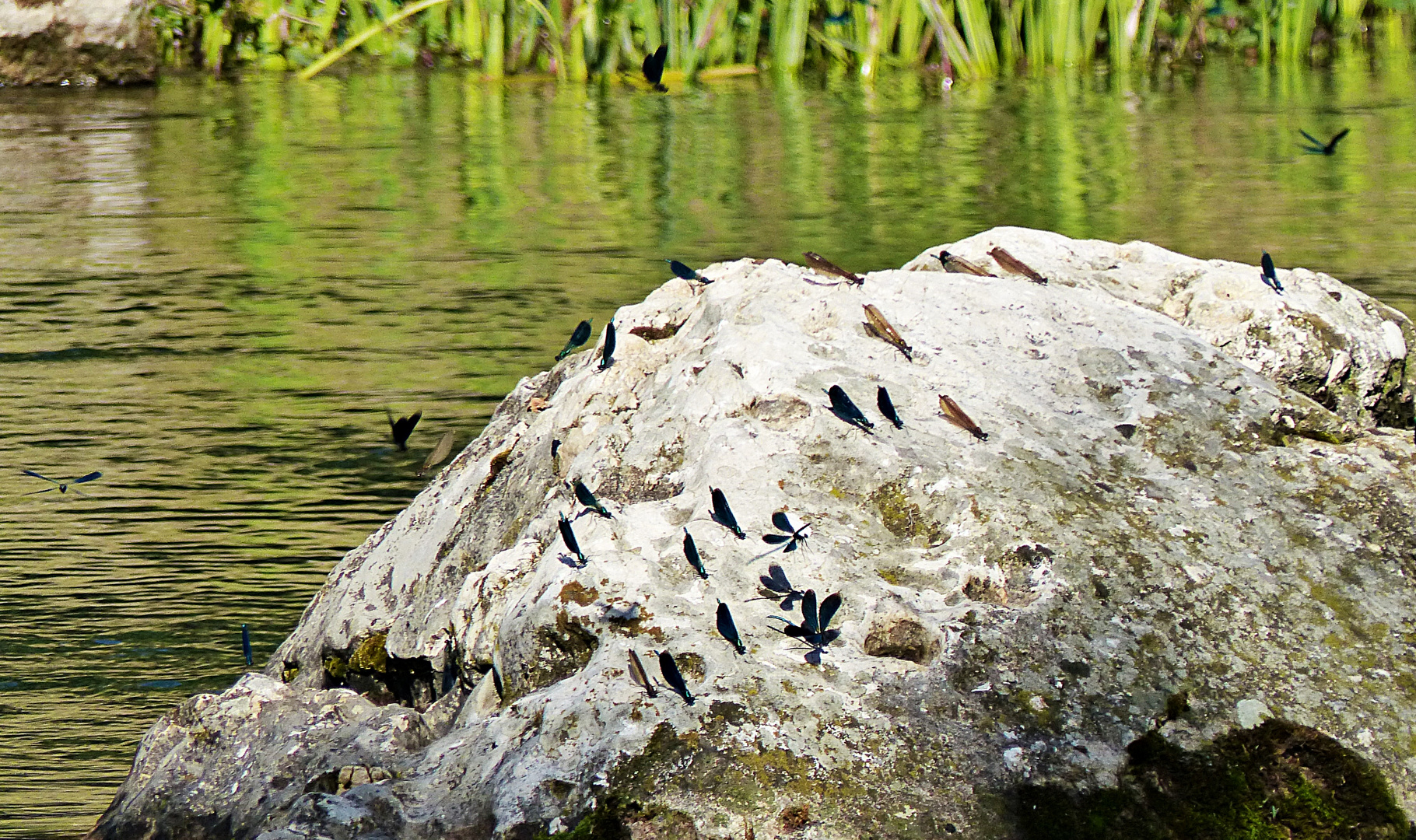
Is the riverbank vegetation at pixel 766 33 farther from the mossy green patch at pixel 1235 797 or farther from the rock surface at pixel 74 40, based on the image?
the mossy green patch at pixel 1235 797

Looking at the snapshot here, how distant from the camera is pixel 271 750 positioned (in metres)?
2.63

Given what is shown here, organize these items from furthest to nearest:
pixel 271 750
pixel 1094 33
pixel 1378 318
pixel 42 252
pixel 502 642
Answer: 1. pixel 1094 33
2. pixel 42 252
3. pixel 1378 318
4. pixel 271 750
5. pixel 502 642

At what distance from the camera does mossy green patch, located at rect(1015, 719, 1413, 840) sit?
2.22 metres

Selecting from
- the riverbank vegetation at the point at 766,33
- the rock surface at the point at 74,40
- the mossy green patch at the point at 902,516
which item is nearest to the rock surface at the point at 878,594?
the mossy green patch at the point at 902,516

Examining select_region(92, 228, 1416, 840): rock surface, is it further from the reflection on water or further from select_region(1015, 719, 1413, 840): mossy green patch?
the reflection on water

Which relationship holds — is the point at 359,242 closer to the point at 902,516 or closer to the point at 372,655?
the point at 372,655

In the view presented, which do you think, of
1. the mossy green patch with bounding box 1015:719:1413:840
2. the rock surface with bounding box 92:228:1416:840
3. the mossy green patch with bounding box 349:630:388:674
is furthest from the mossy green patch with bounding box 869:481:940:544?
the mossy green patch with bounding box 349:630:388:674

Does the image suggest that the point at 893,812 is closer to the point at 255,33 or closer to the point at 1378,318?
the point at 1378,318

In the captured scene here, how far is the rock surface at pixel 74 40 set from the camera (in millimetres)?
15992

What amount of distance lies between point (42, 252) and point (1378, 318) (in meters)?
7.31


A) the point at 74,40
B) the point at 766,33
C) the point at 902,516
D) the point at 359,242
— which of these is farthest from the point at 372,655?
the point at 766,33

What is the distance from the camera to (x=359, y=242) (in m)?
9.22

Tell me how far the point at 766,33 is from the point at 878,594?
597 inches

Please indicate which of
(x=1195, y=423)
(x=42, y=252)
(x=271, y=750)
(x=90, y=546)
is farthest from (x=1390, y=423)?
(x=42, y=252)
